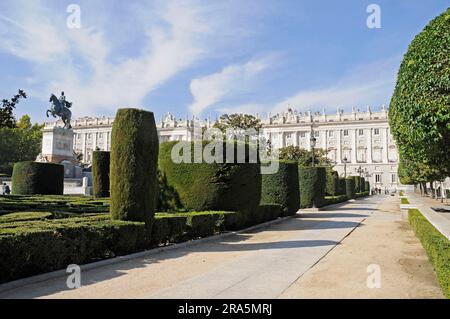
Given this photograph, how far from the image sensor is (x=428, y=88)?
6.57m

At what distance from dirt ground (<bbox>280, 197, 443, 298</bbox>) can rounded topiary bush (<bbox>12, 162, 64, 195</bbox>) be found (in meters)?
19.5

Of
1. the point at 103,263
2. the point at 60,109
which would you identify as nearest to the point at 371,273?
the point at 103,263

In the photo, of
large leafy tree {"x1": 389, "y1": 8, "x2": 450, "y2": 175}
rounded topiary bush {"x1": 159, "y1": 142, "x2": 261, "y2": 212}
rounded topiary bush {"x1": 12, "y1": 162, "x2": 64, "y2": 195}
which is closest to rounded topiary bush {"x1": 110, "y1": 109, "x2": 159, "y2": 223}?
rounded topiary bush {"x1": 159, "y1": 142, "x2": 261, "y2": 212}

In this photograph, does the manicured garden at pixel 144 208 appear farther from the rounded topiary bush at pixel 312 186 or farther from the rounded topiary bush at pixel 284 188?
the rounded topiary bush at pixel 312 186

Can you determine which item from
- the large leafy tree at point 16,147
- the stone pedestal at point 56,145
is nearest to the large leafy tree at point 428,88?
the stone pedestal at point 56,145

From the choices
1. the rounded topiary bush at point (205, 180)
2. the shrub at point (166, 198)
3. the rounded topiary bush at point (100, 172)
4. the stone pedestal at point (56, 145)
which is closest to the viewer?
the rounded topiary bush at point (205, 180)

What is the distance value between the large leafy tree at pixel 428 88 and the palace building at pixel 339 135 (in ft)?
275

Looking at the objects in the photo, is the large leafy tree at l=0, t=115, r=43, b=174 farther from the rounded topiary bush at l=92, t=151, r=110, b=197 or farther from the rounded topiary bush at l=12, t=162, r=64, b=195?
the rounded topiary bush at l=92, t=151, r=110, b=197

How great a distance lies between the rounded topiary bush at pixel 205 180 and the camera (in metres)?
12.5

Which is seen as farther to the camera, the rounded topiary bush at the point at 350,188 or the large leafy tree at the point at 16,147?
the large leafy tree at the point at 16,147

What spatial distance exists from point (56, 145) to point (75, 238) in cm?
2858

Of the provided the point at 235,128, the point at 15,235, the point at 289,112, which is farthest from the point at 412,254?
the point at 289,112

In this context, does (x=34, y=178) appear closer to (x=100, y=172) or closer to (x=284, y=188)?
(x=100, y=172)

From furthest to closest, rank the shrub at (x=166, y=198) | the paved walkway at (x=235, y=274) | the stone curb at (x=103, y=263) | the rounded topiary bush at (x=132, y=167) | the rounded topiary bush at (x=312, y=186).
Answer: the rounded topiary bush at (x=312, y=186) → the shrub at (x=166, y=198) → the rounded topiary bush at (x=132, y=167) → the stone curb at (x=103, y=263) → the paved walkway at (x=235, y=274)
